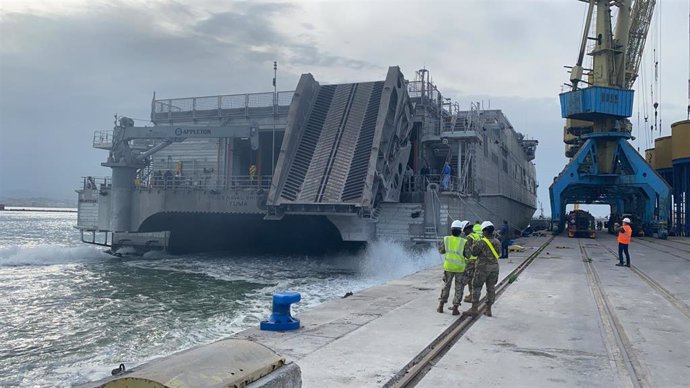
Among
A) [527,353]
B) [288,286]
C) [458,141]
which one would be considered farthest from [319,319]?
[458,141]

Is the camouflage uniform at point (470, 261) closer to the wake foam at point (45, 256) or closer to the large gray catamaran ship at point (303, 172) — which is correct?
the large gray catamaran ship at point (303, 172)

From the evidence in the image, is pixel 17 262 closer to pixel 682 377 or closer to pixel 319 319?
pixel 319 319

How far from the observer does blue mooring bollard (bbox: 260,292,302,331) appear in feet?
27.0

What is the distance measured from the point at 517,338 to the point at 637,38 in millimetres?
52942

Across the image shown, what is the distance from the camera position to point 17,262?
26641 millimetres

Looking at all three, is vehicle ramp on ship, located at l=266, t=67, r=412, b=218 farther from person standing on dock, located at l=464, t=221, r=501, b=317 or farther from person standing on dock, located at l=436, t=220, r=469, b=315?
person standing on dock, located at l=464, t=221, r=501, b=317

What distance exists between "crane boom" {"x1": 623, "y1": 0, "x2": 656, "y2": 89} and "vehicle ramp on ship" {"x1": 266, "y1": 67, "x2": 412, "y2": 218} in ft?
113

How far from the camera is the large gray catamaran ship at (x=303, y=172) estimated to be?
72.3 feet

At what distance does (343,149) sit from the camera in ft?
74.7

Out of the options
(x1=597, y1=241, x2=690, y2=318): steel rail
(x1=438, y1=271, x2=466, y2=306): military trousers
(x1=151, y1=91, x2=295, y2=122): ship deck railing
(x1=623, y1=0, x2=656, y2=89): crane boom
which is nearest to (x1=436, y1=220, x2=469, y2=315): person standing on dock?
(x1=438, y1=271, x2=466, y2=306): military trousers

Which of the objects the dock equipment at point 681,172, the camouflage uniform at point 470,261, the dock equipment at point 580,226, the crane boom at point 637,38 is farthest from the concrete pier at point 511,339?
the crane boom at point 637,38

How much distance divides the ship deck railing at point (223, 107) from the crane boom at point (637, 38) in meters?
35.4

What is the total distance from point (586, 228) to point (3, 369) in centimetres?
3710

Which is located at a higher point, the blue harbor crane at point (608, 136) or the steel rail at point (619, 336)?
the blue harbor crane at point (608, 136)
